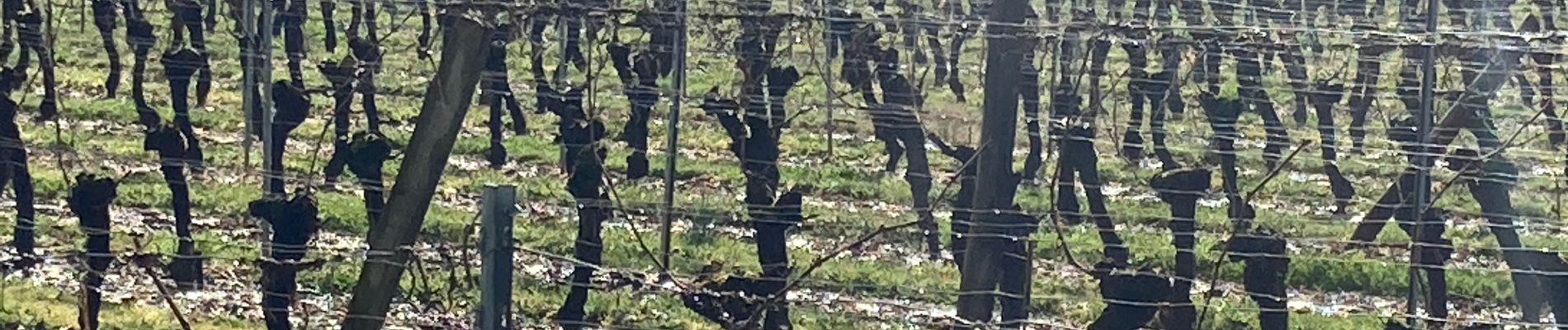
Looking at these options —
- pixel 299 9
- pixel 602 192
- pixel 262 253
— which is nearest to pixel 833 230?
pixel 602 192

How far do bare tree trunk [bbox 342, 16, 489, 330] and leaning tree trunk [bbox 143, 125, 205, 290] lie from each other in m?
2.27

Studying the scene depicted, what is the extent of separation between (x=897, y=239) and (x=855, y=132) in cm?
350

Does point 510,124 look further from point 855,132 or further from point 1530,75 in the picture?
point 1530,75

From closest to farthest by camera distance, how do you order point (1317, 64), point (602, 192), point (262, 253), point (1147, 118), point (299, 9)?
point (262, 253), point (602, 192), point (1147, 118), point (299, 9), point (1317, 64)

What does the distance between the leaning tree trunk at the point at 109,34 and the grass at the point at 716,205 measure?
6.3 inches

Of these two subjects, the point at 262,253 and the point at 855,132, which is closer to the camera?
the point at 262,253

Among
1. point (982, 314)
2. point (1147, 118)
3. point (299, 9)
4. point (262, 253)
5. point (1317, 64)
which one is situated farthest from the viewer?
point (1317, 64)

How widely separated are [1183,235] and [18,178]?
372 centimetres

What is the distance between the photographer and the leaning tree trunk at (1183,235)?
620 cm

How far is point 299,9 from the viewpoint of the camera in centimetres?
1352

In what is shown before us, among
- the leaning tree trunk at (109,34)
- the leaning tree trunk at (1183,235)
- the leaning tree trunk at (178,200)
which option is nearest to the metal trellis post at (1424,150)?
the leaning tree trunk at (1183,235)

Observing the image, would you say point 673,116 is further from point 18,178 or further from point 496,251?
point 496,251

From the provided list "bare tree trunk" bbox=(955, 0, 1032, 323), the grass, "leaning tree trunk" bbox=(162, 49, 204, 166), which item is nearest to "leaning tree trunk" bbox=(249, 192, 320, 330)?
the grass

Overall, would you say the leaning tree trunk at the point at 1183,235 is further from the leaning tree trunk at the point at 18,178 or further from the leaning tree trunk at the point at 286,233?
the leaning tree trunk at the point at 18,178
